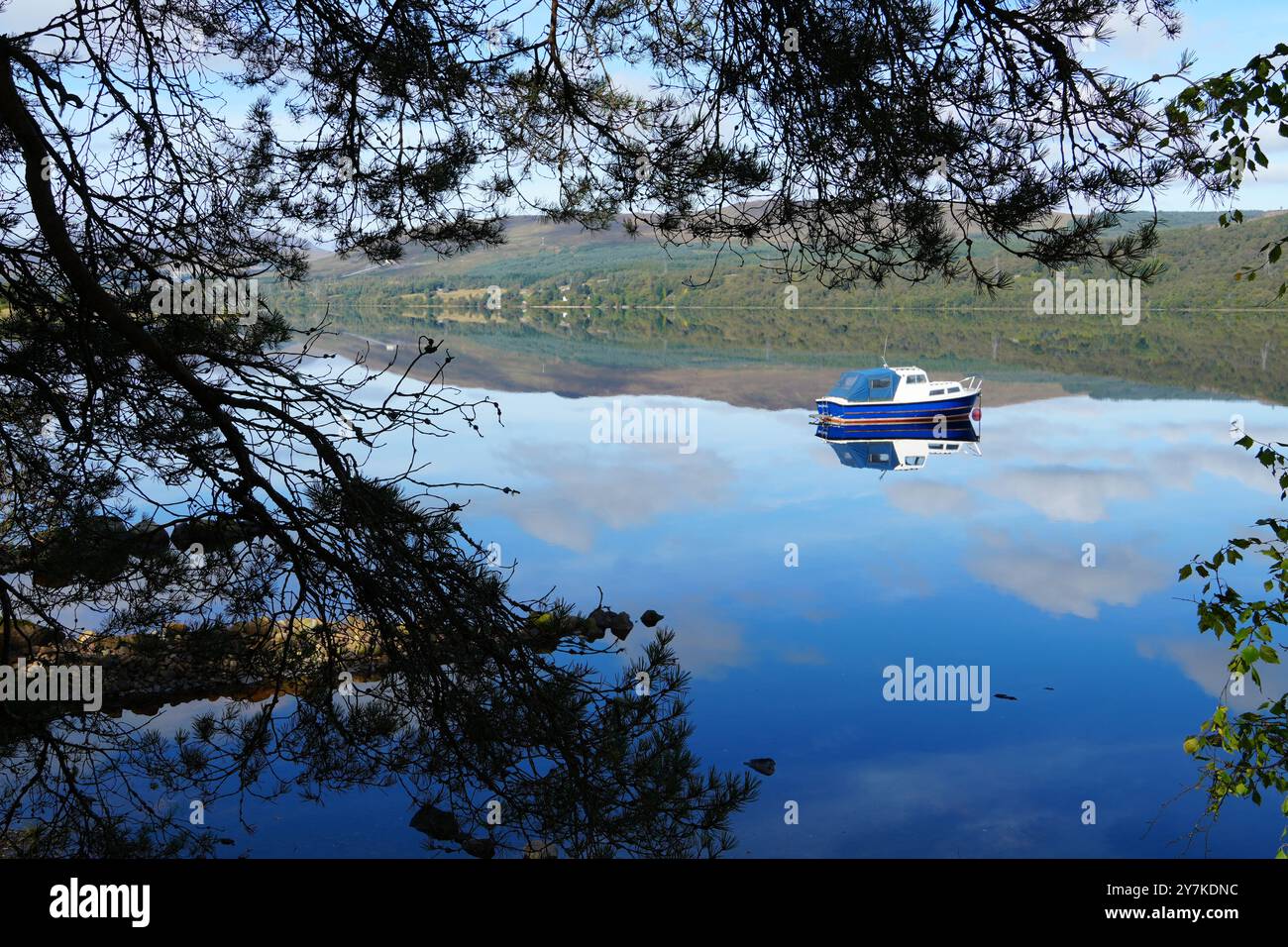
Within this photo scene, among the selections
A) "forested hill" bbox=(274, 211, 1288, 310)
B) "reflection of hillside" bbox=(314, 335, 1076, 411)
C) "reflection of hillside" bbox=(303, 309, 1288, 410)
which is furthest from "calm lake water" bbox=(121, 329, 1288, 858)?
"forested hill" bbox=(274, 211, 1288, 310)

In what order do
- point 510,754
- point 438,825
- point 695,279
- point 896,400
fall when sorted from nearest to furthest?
point 510,754, point 438,825, point 896,400, point 695,279

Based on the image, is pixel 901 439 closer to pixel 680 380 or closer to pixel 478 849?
pixel 680 380

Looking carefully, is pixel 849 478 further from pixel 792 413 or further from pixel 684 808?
pixel 684 808

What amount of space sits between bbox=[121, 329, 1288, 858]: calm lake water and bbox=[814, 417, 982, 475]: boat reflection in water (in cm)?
55

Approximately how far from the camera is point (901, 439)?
26.5m

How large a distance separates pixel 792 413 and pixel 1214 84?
28.0m

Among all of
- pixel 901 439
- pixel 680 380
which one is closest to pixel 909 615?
pixel 901 439

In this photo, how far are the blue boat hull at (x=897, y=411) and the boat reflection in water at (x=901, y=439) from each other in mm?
159

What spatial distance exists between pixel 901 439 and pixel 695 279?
139 ft

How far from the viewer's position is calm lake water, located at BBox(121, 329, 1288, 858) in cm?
752

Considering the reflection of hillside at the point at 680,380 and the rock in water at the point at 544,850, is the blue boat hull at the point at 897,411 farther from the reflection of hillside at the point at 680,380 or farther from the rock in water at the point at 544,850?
the rock in water at the point at 544,850

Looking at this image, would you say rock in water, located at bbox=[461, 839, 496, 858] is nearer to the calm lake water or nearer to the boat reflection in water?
the calm lake water

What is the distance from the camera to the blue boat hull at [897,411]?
25953mm
